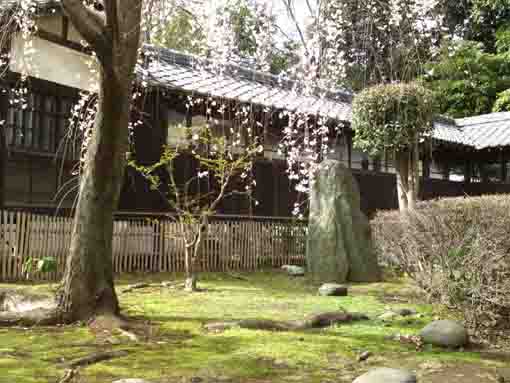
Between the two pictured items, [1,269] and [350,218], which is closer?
[1,269]

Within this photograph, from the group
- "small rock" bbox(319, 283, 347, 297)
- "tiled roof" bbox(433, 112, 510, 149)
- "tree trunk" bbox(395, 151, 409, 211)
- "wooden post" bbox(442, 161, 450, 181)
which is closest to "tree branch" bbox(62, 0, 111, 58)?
"small rock" bbox(319, 283, 347, 297)

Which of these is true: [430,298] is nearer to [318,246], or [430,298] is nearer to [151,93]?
[318,246]

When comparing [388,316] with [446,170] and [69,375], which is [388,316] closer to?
[69,375]

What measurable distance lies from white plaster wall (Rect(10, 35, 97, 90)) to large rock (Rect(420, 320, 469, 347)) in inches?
348

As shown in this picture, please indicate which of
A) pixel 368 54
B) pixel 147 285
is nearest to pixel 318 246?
pixel 147 285

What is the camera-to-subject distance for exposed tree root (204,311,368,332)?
5.99 m

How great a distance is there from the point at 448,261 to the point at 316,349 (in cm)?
206

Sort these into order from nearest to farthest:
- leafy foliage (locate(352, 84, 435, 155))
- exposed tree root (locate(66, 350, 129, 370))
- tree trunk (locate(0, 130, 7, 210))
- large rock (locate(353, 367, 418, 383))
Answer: large rock (locate(353, 367, 418, 383)) < exposed tree root (locate(66, 350, 129, 370)) < tree trunk (locate(0, 130, 7, 210)) < leafy foliage (locate(352, 84, 435, 155))

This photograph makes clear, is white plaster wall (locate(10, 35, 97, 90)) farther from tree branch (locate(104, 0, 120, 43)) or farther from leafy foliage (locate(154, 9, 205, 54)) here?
tree branch (locate(104, 0, 120, 43))

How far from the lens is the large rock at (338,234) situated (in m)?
11.2

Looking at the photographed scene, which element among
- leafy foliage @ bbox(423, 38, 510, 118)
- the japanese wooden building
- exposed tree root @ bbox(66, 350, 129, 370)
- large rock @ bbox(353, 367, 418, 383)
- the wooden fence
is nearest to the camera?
large rock @ bbox(353, 367, 418, 383)

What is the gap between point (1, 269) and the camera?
9.74 metres

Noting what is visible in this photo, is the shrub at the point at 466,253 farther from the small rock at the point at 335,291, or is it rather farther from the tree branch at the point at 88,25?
the tree branch at the point at 88,25

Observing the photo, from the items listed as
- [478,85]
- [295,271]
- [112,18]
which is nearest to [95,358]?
[112,18]
